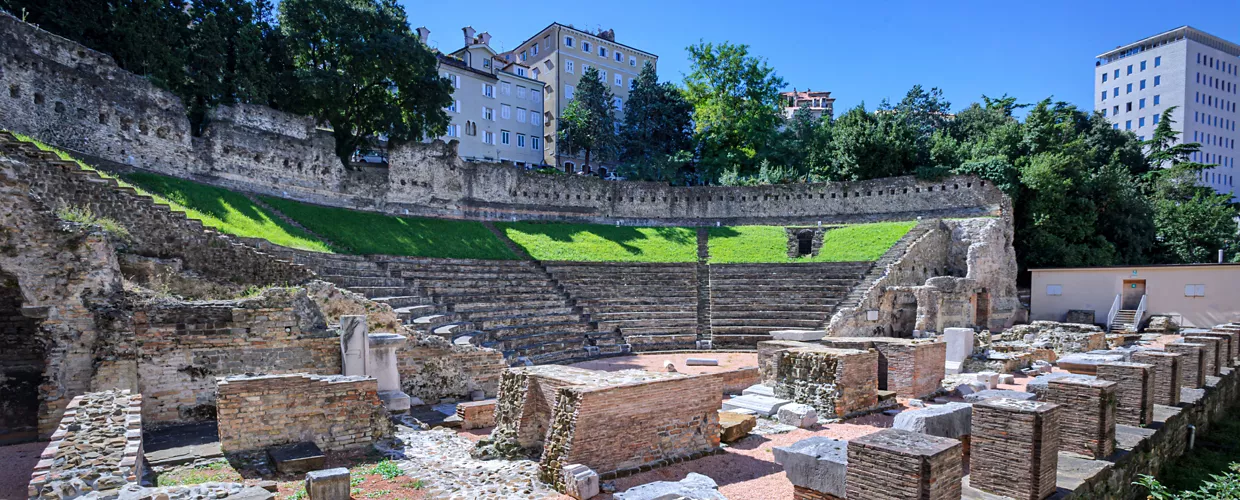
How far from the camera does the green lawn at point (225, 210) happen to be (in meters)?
15.9

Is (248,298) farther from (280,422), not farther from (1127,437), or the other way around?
(1127,437)

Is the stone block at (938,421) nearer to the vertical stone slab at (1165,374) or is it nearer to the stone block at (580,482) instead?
the vertical stone slab at (1165,374)

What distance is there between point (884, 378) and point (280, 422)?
12.5 metres

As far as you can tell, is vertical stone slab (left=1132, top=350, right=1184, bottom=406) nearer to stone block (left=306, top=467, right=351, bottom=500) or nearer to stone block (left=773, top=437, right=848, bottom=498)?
stone block (left=773, top=437, right=848, bottom=498)

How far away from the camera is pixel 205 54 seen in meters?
21.5

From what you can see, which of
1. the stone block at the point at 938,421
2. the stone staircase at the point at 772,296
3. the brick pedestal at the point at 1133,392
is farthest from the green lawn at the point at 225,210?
the brick pedestal at the point at 1133,392

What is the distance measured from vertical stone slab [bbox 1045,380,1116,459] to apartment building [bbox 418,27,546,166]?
36453mm

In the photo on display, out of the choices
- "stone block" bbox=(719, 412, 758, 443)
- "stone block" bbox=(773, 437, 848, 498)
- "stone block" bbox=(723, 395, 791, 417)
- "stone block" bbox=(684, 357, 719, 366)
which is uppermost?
"stone block" bbox=(773, 437, 848, 498)

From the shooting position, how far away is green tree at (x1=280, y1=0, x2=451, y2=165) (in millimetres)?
24172

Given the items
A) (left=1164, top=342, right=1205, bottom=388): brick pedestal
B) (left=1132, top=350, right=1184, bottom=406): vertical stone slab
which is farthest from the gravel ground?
(left=1164, top=342, right=1205, bottom=388): brick pedestal

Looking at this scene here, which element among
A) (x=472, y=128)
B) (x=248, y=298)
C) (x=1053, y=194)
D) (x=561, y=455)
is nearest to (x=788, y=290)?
(x=1053, y=194)

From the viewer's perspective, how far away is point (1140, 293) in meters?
23.1

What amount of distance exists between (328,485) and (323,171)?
19.9 metres

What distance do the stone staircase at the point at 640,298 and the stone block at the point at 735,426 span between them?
9261 mm
